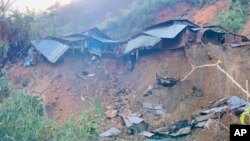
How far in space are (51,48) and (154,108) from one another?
6832mm

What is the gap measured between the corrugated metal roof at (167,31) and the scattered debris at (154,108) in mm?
2934

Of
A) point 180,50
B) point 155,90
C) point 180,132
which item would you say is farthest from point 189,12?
point 180,132

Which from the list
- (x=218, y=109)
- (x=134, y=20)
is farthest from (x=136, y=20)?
(x=218, y=109)

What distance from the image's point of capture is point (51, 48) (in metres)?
16.0

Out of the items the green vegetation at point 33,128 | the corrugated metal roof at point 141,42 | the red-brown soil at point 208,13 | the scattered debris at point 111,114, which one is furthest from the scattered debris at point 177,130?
the red-brown soil at point 208,13


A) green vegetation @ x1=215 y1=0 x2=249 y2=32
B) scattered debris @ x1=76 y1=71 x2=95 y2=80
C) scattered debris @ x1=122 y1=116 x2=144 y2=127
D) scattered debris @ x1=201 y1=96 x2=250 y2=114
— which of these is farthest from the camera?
green vegetation @ x1=215 y1=0 x2=249 y2=32

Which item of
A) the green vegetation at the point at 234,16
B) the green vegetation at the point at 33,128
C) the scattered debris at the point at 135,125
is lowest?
the scattered debris at the point at 135,125

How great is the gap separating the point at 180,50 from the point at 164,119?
149 inches

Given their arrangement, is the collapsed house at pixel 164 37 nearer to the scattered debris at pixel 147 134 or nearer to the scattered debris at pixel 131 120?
the scattered debris at pixel 131 120

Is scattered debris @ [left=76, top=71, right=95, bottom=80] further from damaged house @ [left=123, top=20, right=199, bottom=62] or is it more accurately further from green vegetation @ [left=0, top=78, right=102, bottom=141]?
green vegetation @ [left=0, top=78, right=102, bottom=141]

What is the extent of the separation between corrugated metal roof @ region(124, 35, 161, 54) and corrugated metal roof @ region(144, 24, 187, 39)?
8.5 inches

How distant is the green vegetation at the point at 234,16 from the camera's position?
1518 cm

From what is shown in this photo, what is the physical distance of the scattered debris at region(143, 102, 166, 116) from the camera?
1088cm

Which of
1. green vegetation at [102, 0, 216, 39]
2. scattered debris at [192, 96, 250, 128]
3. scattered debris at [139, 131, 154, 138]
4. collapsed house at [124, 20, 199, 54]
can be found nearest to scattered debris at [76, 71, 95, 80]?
collapsed house at [124, 20, 199, 54]
